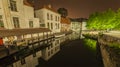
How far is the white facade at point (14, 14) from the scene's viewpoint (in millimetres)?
23242

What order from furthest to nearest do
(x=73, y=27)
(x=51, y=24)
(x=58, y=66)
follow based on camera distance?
(x=73, y=27) → (x=51, y=24) → (x=58, y=66)

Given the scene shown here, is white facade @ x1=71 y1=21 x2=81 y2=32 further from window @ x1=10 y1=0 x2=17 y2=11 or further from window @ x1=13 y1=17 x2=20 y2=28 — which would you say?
window @ x1=10 y1=0 x2=17 y2=11

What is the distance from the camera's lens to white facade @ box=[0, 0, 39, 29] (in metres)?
23.2

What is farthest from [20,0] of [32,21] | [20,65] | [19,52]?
[20,65]

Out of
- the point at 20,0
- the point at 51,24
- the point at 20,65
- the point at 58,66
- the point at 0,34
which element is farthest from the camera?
the point at 51,24

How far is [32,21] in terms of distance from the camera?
111 ft

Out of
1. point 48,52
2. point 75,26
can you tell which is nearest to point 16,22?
point 48,52

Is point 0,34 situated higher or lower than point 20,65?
higher

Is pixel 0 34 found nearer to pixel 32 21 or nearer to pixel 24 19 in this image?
pixel 24 19

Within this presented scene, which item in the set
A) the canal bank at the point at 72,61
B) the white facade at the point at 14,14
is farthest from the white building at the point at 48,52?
the white facade at the point at 14,14

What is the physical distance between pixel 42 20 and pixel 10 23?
17.7 m

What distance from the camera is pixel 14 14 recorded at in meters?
25.9

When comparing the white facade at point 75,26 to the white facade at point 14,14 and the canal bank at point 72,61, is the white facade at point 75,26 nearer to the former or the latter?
the white facade at point 14,14

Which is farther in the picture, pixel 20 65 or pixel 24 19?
pixel 24 19
